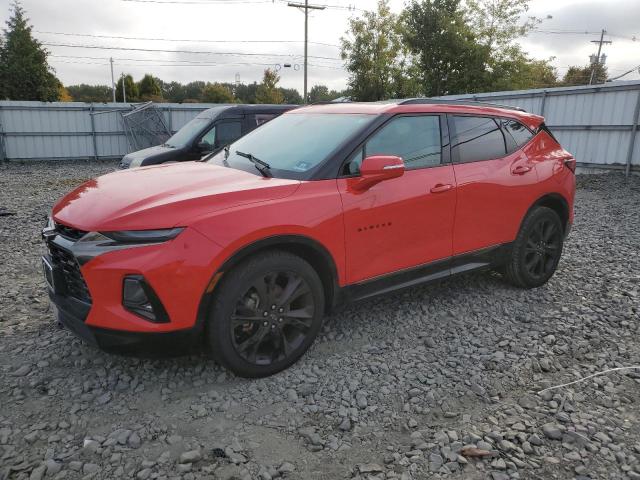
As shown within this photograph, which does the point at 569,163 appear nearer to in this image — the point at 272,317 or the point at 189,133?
the point at 272,317

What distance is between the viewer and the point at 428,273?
378cm

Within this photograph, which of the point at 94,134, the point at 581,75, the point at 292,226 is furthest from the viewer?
the point at 581,75

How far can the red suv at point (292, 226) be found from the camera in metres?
2.62

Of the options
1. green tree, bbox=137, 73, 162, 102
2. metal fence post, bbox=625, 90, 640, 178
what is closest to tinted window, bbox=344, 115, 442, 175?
metal fence post, bbox=625, 90, 640, 178

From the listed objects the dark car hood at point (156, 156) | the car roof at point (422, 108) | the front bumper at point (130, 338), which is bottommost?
the front bumper at point (130, 338)

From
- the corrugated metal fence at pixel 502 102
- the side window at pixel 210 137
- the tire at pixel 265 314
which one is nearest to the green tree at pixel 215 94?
the corrugated metal fence at pixel 502 102

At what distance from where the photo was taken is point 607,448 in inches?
98.3

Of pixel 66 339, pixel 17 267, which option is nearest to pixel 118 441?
pixel 66 339

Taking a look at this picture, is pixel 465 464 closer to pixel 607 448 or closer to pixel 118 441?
pixel 607 448

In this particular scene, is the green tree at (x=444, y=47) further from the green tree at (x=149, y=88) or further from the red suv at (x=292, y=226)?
the green tree at (x=149, y=88)

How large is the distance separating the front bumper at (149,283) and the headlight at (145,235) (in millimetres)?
34

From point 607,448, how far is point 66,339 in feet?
11.5

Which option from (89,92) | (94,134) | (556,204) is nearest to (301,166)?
(556,204)

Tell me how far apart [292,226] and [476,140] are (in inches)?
79.5
